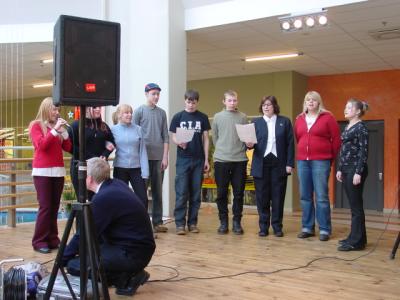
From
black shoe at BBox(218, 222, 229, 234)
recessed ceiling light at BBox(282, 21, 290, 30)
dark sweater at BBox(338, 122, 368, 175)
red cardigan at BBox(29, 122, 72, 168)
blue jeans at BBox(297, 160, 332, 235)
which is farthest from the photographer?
recessed ceiling light at BBox(282, 21, 290, 30)

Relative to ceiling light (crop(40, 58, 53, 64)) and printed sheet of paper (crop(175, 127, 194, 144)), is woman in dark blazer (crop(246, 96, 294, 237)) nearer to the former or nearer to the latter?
printed sheet of paper (crop(175, 127, 194, 144))

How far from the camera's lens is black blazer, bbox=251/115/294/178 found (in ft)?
15.5

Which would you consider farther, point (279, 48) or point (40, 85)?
point (40, 85)

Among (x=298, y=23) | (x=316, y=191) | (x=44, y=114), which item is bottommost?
(x=316, y=191)

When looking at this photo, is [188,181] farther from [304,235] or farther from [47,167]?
[47,167]

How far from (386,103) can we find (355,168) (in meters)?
5.75

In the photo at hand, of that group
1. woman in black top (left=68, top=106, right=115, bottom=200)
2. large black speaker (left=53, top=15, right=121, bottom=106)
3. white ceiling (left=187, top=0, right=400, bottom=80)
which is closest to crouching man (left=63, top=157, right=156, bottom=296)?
large black speaker (left=53, top=15, right=121, bottom=106)

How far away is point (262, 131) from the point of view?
4.80 m

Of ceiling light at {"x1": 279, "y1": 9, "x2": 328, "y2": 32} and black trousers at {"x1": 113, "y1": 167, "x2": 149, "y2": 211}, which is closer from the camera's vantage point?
black trousers at {"x1": 113, "y1": 167, "x2": 149, "y2": 211}

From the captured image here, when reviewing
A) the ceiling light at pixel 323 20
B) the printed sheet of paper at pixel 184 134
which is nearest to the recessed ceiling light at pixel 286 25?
the ceiling light at pixel 323 20

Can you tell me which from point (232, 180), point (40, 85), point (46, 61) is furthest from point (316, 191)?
point (40, 85)

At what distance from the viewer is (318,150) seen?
455 cm

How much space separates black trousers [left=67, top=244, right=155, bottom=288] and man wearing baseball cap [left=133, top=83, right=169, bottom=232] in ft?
6.57

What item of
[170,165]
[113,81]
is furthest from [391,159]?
[113,81]
